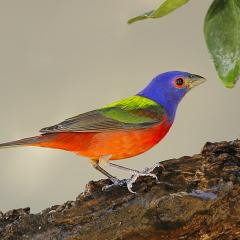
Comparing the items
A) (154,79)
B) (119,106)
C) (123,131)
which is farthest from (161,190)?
(154,79)

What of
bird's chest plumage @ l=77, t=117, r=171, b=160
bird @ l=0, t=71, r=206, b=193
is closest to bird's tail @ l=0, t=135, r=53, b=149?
Answer: bird @ l=0, t=71, r=206, b=193

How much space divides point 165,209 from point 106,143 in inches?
14.4

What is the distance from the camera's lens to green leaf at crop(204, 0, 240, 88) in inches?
31.9

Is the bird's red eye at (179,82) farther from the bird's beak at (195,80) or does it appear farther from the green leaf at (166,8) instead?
the green leaf at (166,8)

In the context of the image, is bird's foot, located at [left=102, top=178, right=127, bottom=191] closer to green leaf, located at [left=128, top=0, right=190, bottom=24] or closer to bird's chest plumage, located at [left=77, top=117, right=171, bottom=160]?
bird's chest plumage, located at [left=77, top=117, right=171, bottom=160]

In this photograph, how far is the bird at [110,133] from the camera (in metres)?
1.62

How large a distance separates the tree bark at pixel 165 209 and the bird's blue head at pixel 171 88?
0.31 m

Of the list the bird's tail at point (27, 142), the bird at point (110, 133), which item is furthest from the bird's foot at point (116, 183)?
the bird's tail at point (27, 142)

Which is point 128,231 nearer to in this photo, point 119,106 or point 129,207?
point 129,207

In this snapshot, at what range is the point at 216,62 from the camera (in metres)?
0.82

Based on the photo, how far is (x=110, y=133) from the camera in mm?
1654

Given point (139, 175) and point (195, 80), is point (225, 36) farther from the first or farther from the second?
point (195, 80)

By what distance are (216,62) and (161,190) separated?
666 mm

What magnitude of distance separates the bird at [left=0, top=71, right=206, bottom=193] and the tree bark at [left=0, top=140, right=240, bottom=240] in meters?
0.10
